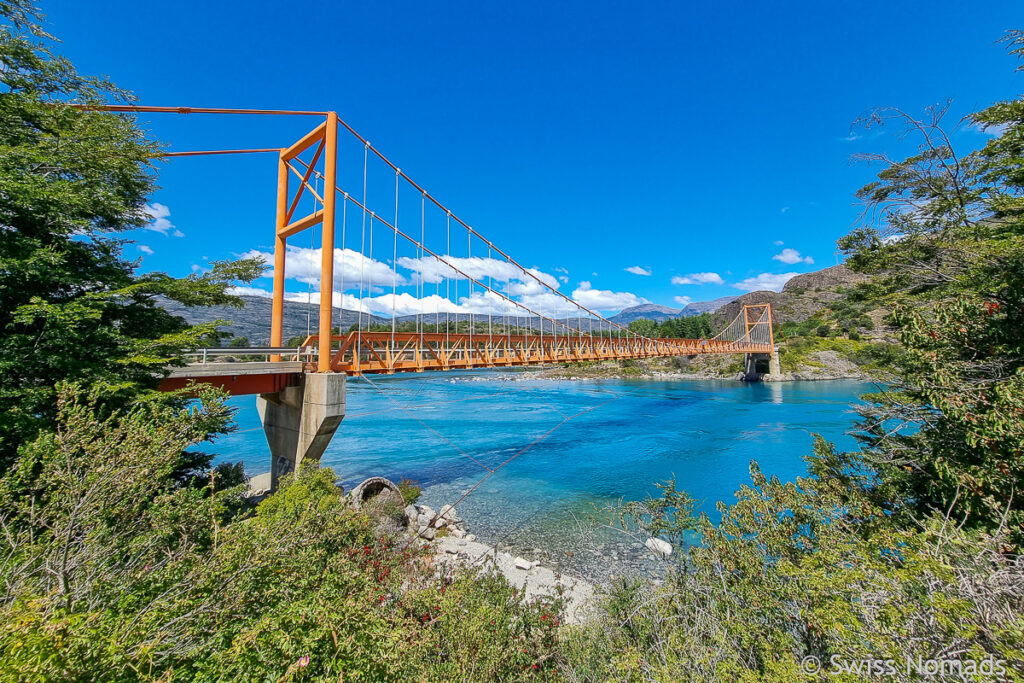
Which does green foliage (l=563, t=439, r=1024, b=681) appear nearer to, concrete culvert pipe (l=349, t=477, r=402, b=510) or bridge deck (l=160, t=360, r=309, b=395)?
concrete culvert pipe (l=349, t=477, r=402, b=510)

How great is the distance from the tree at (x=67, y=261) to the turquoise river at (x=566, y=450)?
419 centimetres

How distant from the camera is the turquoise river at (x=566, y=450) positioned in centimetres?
1036

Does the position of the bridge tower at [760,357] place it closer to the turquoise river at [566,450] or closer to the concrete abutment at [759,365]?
the concrete abutment at [759,365]

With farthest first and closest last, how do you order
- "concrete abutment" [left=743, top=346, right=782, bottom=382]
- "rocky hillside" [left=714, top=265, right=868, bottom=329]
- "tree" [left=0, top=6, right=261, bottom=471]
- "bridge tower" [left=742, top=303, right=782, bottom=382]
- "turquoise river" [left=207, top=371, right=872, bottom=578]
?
"rocky hillside" [left=714, top=265, right=868, bottom=329] → "bridge tower" [left=742, top=303, right=782, bottom=382] → "concrete abutment" [left=743, top=346, right=782, bottom=382] → "turquoise river" [left=207, top=371, right=872, bottom=578] → "tree" [left=0, top=6, right=261, bottom=471]

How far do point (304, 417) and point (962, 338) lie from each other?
37.9ft

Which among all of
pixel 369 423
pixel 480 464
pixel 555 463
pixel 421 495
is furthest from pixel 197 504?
pixel 369 423

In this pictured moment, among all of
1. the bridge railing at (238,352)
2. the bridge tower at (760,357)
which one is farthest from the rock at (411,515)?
the bridge tower at (760,357)

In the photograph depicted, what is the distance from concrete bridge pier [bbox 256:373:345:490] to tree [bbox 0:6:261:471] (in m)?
2.52

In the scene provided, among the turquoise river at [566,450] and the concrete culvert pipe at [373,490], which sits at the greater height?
the concrete culvert pipe at [373,490]

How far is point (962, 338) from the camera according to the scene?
15.8 feet

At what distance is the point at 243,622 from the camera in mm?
Result: 3129

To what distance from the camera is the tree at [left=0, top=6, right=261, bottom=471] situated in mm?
4766

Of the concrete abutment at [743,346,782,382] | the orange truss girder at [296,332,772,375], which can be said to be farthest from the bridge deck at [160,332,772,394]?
the concrete abutment at [743,346,782,382]

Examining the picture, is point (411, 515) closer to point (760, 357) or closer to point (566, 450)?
point (566, 450)
